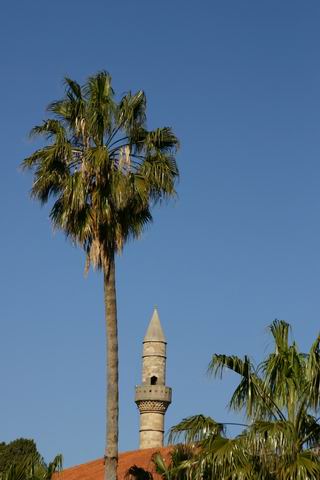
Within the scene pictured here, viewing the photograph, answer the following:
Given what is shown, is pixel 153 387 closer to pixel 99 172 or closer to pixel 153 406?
pixel 153 406

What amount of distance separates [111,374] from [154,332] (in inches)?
2097

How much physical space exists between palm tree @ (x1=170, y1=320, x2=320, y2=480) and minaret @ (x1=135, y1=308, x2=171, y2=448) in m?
53.9

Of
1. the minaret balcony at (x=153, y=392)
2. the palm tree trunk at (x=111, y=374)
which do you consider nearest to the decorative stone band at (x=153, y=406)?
the minaret balcony at (x=153, y=392)

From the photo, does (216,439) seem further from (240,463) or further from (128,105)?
(128,105)

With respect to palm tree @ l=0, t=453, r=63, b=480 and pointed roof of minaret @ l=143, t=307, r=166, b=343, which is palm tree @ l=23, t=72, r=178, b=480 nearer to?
palm tree @ l=0, t=453, r=63, b=480

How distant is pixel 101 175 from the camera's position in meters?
23.9

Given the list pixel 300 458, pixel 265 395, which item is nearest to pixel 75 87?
pixel 265 395

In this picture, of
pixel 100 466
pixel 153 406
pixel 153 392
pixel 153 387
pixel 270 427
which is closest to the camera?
pixel 270 427

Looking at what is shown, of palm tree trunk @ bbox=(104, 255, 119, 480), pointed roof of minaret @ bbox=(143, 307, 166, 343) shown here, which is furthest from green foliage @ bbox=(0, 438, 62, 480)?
pointed roof of minaret @ bbox=(143, 307, 166, 343)

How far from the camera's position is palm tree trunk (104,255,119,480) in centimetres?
2191

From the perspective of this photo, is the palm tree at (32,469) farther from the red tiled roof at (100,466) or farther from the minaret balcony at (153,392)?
the minaret balcony at (153,392)

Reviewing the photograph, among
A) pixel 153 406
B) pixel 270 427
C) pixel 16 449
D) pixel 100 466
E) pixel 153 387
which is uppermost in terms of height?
pixel 153 387

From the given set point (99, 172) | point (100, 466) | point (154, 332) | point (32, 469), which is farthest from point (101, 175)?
point (154, 332)

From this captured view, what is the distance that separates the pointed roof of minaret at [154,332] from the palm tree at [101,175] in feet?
167
